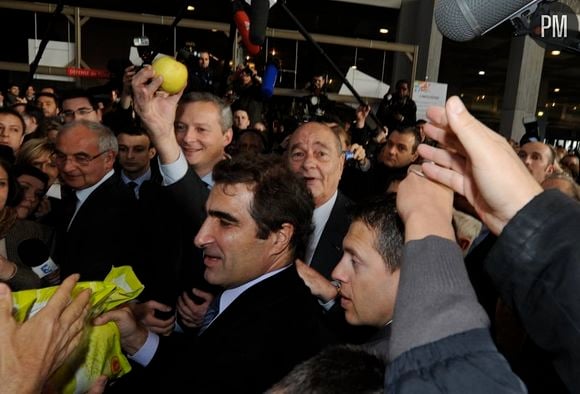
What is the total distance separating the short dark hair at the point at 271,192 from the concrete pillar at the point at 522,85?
31.2ft

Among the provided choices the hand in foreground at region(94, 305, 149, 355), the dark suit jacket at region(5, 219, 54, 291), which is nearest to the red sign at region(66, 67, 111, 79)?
the dark suit jacket at region(5, 219, 54, 291)

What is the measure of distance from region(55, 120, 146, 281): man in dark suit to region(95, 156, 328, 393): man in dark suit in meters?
0.52

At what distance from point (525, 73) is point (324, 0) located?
4.67 m

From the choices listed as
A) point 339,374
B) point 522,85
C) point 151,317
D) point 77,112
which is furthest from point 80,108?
point 522,85

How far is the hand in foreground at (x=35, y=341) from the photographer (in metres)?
0.95

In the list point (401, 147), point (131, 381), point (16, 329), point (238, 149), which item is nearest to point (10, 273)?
point (131, 381)

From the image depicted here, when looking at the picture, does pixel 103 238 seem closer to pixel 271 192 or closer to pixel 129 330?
pixel 129 330

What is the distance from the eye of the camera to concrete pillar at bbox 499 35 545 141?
10.1 metres

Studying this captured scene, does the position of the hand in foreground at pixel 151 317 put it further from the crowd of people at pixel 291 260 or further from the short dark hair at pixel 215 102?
the short dark hair at pixel 215 102

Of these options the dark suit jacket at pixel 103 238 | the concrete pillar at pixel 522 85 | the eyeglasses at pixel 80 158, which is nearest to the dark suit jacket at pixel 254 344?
the dark suit jacket at pixel 103 238

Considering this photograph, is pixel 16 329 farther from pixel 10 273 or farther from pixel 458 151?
pixel 10 273

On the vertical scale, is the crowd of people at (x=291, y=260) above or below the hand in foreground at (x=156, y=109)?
Answer: below

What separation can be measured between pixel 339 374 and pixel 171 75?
143cm

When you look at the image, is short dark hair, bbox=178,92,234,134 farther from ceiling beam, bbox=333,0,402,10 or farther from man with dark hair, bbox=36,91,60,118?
ceiling beam, bbox=333,0,402,10
